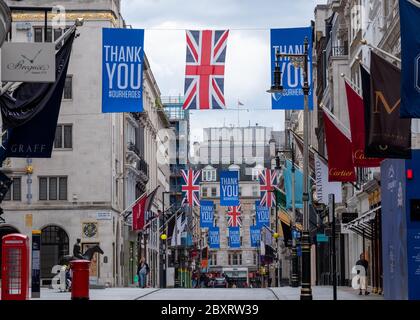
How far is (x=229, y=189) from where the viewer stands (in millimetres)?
80312

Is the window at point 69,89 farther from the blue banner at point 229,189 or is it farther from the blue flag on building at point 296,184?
the blue banner at point 229,189

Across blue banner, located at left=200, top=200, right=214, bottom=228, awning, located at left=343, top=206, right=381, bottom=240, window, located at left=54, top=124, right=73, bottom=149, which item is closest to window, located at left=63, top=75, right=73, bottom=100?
window, located at left=54, top=124, right=73, bottom=149

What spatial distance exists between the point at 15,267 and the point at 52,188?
39957mm

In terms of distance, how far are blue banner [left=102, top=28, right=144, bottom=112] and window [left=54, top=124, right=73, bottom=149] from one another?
31.5 meters

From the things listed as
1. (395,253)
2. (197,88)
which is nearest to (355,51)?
(197,88)

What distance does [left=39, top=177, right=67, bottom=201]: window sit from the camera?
67375mm

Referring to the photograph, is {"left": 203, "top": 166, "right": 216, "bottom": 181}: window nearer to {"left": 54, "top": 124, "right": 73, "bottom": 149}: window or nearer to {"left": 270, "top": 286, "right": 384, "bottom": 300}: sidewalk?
{"left": 54, "top": 124, "right": 73, "bottom": 149}: window

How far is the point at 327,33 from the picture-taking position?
229 ft

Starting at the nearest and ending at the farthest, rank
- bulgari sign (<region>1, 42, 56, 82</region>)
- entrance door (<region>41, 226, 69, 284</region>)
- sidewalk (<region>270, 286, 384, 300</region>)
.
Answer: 1. bulgari sign (<region>1, 42, 56, 82</region>)
2. sidewalk (<region>270, 286, 384, 300</region>)
3. entrance door (<region>41, 226, 69, 284</region>)

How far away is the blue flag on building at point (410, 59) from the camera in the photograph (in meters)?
20.9

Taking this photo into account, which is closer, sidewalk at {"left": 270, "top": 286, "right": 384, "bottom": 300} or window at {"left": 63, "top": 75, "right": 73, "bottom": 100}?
sidewalk at {"left": 270, "top": 286, "right": 384, "bottom": 300}

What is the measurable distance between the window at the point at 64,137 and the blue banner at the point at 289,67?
3131cm
